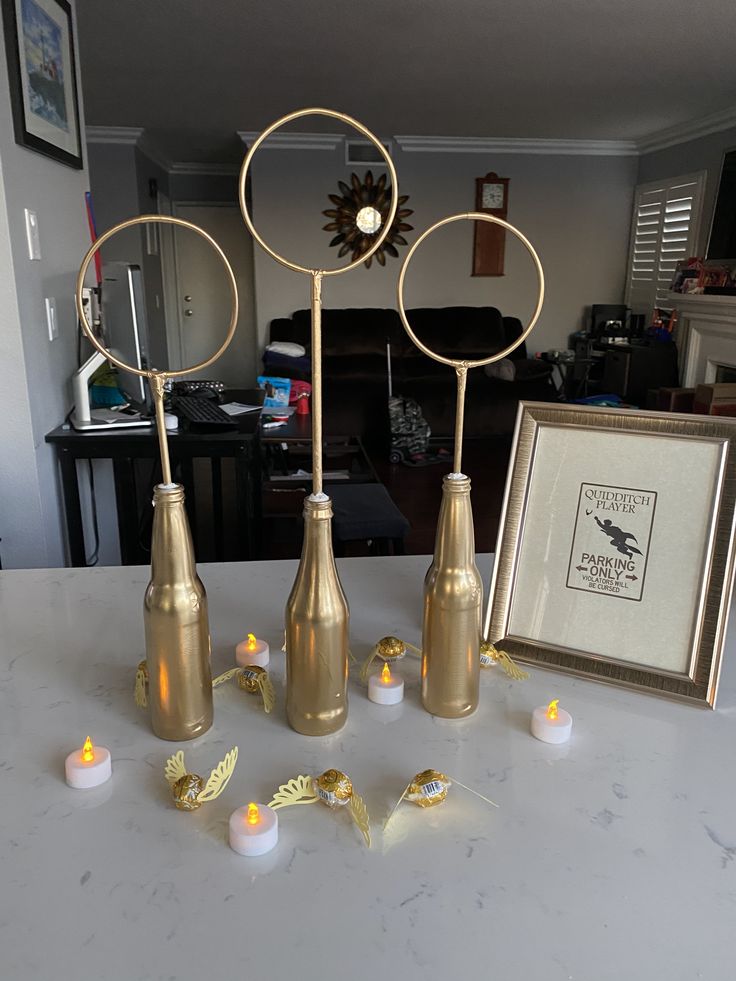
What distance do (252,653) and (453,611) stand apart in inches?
9.8

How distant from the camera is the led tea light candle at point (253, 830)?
0.56 metres

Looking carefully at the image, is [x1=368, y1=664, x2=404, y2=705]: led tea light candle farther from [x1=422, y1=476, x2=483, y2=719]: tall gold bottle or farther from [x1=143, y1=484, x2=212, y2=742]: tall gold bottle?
[x1=143, y1=484, x2=212, y2=742]: tall gold bottle

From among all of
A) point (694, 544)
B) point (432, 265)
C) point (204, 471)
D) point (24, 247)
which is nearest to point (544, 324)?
point (432, 265)

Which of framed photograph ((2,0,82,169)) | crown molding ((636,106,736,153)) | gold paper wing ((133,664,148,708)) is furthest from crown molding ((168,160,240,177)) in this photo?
gold paper wing ((133,664,148,708))

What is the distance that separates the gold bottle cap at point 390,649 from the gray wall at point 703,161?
5.68 meters

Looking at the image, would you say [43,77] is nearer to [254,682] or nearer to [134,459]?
[134,459]

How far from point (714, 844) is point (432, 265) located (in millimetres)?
6661

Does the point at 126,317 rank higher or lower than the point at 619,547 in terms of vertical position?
higher

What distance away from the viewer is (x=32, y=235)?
6.23 ft

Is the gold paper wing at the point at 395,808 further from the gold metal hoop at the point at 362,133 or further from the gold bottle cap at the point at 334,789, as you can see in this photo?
the gold metal hoop at the point at 362,133

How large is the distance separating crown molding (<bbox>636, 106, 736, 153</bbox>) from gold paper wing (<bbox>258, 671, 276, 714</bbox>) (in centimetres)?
582

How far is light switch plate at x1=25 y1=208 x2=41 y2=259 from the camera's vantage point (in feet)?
6.16

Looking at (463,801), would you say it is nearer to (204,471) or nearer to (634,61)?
(204,471)

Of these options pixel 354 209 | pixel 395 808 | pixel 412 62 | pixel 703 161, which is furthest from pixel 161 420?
pixel 354 209
